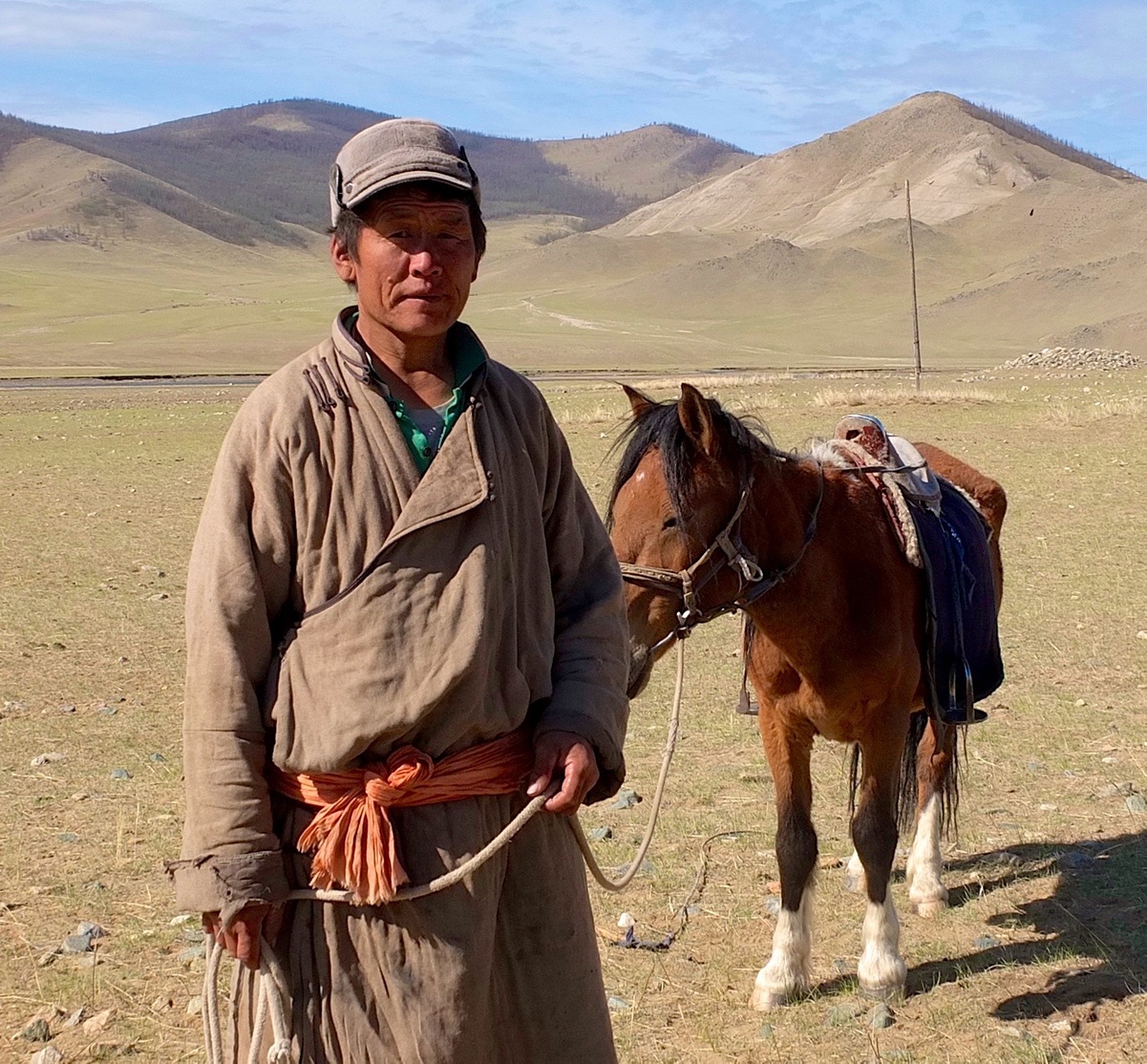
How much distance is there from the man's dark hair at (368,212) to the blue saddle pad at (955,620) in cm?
261

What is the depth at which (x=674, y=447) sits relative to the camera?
388 cm

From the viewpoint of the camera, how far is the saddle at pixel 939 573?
459 centimetres

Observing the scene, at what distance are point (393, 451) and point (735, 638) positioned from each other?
22.6 feet

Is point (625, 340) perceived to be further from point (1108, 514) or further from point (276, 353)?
point (1108, 514)

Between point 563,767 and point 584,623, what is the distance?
0.31 metres

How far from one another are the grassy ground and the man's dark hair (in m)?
2.70

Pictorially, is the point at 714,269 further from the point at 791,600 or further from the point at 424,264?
the point at 424,264

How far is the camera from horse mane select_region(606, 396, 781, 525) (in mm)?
3850

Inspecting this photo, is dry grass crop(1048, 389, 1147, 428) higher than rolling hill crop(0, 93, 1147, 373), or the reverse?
rolling hill crop(0, 93, 1147, 373)

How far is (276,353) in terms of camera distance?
2251 inches

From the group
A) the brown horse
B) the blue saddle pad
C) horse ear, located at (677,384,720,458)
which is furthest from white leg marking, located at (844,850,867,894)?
horse ear, located at (677,384,720,458)

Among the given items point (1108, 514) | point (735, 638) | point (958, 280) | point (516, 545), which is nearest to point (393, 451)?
point (516, 545)

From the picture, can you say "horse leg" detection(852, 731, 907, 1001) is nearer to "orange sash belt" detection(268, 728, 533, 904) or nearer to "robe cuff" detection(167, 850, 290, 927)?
"orange sash belt" detection(268, 728, 533, 904)

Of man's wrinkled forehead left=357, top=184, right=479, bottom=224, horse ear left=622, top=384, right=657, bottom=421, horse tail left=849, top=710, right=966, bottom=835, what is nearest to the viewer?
man's wrinkled forehead left=357, top=184, right=479, bottom=224
